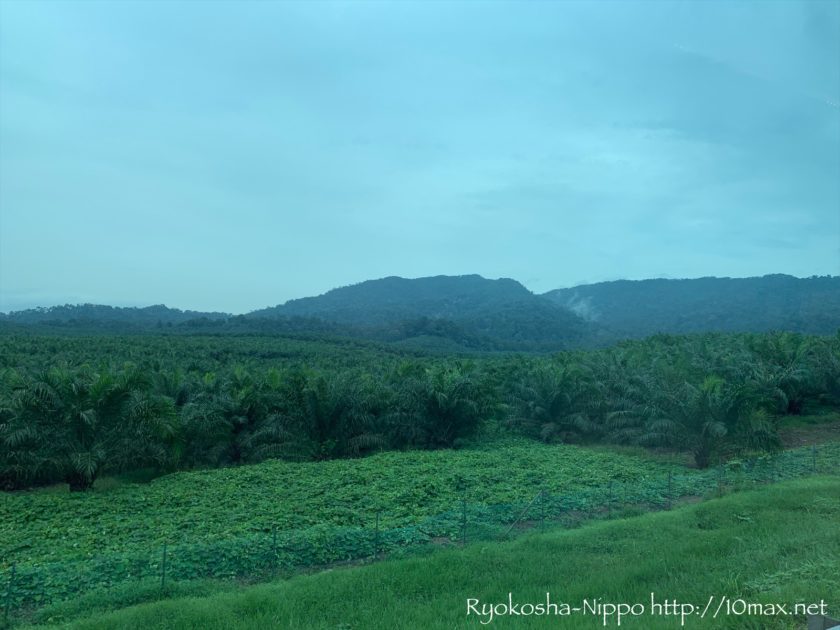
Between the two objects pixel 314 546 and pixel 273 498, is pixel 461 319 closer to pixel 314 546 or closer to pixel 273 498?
pixel 273 498

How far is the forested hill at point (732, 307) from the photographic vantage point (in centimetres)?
10000

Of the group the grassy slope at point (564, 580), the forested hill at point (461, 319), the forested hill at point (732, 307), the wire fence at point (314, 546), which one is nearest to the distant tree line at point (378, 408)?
the wire fence at point (314, 546)

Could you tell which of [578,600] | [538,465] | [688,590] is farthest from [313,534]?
[538,465]

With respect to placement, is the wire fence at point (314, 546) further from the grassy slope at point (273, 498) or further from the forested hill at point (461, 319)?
the forested hill at point (461, 319)

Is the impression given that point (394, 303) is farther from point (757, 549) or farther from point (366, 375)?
point (757, 549)

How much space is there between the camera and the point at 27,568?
966 centimetres

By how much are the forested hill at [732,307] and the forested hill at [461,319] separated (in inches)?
535

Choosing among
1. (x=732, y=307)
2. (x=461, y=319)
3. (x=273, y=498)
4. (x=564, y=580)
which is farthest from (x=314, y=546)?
(x=732, y=307)

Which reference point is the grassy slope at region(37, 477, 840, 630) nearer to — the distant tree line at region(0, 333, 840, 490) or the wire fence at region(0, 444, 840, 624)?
the wire fence at region(0, 444, 840, 624)

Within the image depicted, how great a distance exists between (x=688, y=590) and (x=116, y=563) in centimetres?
852

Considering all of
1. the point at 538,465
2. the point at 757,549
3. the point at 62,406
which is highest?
the point at 62,406

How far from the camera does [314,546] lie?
35.3 ft

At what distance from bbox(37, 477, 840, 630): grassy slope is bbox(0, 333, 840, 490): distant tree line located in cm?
1145

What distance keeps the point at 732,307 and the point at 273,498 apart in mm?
138209
